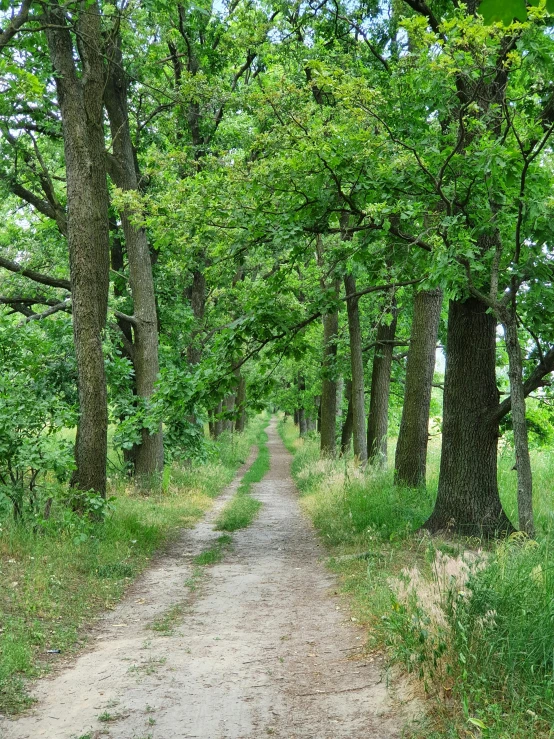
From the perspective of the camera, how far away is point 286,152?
10219mm

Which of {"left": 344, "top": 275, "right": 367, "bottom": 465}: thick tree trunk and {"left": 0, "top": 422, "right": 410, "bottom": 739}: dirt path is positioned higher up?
{"left": 344, "top": 275, "right": 367, "bottom": 465}: thick tree trunk

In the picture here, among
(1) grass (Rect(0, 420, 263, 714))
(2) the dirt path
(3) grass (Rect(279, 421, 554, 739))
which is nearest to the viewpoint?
(3) grass (Rect(279, 421, 554, 739))

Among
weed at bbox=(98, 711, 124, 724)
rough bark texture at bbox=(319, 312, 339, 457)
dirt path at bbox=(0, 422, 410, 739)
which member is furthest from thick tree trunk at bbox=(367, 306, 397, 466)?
weed at bbox=(98, 711, 124, 724)

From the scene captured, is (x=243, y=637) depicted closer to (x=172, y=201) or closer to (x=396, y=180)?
(x=396, y=180)

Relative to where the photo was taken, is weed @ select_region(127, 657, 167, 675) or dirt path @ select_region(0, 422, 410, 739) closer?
dirt path @ select_region(0, 422, 410, 739)

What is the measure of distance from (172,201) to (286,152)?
245cm

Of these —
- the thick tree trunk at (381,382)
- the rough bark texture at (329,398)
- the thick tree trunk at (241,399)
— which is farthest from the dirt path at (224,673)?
the rough bark texture at (329,398)

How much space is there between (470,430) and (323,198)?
12.5 feet

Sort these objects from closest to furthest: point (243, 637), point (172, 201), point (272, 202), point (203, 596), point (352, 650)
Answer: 1. point (352, 650)
2. point (243, 637)
3. point (203, 596)
4. point (272, 202)
5. point (172, 201)

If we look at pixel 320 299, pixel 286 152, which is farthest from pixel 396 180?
pixel 320 299

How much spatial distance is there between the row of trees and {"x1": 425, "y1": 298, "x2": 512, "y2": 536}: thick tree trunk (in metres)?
0.03

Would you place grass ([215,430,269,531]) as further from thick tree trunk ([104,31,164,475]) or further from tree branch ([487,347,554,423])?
tree branch ([487,347,554,423])

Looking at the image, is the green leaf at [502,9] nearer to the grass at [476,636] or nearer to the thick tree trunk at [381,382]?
the grass at [476,636]

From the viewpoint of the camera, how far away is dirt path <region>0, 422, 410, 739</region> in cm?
461
